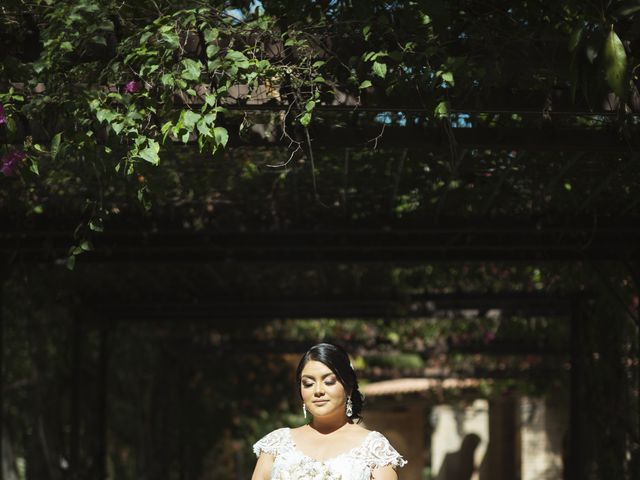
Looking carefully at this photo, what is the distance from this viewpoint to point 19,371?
14.5m

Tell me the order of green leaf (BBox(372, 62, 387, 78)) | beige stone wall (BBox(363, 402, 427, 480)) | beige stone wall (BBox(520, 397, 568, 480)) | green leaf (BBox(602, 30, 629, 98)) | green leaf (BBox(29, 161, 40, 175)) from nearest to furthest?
1. green leaf (BBox(602, 30, 629, 98))
2. green leaf (BBox(372, 62, 387, 78))
3. green leaf (BBox(29, 161, 40, 175))
4. beige stone wall (BBox(520, 397, 568, 480))
5. beige stone wall (BBox(363, 402, 427, 480))

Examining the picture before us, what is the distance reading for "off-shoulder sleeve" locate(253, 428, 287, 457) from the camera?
4.11m

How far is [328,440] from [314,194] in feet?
8.07

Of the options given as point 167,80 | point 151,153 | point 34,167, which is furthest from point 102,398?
point 167,80

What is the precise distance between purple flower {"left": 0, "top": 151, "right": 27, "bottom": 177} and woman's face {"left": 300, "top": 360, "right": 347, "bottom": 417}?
54.5 inches

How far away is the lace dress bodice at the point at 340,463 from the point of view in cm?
393

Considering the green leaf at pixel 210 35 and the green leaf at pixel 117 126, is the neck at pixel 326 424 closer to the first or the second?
Result: the green leaf at pixel 117 126

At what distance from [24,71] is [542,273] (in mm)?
5070

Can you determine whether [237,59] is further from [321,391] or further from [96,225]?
[321,391]

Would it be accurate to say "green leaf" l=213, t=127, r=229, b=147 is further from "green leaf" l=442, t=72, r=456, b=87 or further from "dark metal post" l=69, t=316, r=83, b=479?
"dark metal post" l=69, t=316, r=83, b=479

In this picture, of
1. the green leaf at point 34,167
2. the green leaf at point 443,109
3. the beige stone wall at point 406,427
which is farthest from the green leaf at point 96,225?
the beige stone wall at point 406,427

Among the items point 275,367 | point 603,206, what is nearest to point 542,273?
point 603,206

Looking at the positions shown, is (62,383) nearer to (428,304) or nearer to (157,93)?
(428,304)

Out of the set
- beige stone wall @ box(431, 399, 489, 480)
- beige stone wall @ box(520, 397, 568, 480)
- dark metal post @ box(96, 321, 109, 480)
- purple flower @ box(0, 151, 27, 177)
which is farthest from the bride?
beige stone wall @ box(431, 399, 489, 480)
